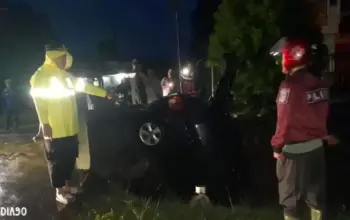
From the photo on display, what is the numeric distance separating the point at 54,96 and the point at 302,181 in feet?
9.40

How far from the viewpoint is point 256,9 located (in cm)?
1562

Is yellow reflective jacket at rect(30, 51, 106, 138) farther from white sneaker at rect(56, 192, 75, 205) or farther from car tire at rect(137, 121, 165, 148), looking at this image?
car tire at rect(137, 121, 165, 148)

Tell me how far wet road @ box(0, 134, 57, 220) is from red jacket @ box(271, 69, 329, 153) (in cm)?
279

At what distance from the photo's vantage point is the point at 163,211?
5.34 meters

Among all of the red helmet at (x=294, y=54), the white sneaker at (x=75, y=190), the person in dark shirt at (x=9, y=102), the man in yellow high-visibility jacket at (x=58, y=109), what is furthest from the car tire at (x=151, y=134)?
the person in dark shirt at (x=9, y=102)

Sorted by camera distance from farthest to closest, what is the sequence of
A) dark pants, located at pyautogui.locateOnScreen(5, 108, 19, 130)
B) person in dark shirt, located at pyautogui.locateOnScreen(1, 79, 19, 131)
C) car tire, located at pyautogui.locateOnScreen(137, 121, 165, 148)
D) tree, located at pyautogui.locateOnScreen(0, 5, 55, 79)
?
1. tree, located at pyautogui.locateOnScreen(0, 5, 55, 79)
2. dark pants, located at pyautogui.locateOnScreen(5, 108, 19, 130)
3. person in dark shirt, located at pyautogui.locateOnScreen(1, 79, 19, 131)
4. car tire, located at pyautogui.locateOnScreen(137, 121, 165, 148)

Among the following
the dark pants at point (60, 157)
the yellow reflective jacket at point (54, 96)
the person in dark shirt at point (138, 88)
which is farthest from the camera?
the person in dark shirt at point (138, 88)

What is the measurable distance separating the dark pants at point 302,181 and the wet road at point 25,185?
2615mm

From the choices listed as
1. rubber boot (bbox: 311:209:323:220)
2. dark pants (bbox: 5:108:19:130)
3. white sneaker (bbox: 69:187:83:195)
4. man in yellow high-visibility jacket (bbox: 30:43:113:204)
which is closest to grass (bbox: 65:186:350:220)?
white sneaker (bbox: 69:187:83:195)

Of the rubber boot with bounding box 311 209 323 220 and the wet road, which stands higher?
the rubber boot with bounding box 311 209 323 220

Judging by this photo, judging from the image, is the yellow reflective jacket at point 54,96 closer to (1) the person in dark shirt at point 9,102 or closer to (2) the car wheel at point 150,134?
(2) the car wheel at point 150,134

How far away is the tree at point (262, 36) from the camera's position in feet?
49.3

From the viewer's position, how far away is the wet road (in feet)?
18.7

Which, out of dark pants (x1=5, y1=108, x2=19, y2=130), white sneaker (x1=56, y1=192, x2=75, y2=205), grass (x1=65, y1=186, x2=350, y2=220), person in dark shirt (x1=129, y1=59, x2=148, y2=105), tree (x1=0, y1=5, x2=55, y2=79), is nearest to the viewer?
grass (x1=65, y1=186, x2=350, y2=220)
